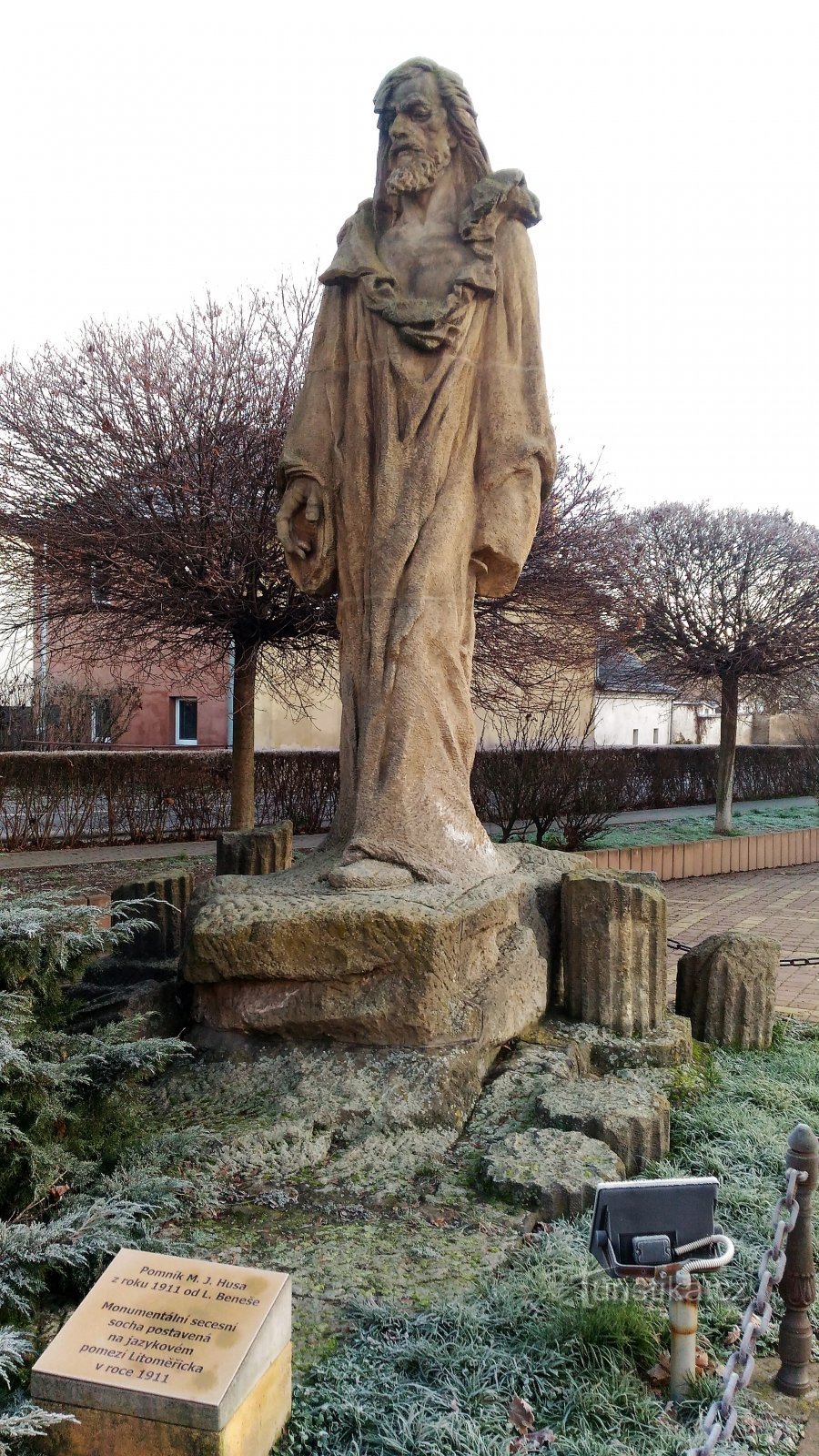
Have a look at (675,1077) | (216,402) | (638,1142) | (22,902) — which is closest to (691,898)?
(216,402)

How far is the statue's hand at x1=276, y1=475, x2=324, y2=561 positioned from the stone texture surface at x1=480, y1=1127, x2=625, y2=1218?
7.61 feet

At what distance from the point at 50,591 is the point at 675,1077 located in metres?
7.61

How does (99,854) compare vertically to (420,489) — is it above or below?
below

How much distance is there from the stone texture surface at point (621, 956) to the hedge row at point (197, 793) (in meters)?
8.18

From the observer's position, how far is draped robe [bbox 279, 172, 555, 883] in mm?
3842

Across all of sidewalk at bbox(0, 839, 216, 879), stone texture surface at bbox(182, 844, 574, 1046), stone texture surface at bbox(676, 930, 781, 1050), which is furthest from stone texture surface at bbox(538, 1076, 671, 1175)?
sidewalk at bbox(0, 839, 216, 879)

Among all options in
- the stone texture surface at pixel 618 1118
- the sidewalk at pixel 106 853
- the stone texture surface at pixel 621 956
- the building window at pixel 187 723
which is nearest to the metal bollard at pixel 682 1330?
the stone texture surface at pixel 618 1118

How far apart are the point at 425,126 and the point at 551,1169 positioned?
370cm

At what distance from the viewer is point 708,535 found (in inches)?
554

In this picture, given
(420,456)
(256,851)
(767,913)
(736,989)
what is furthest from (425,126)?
Result: (767,913)

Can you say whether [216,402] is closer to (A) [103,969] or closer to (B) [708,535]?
(A) [103,969]

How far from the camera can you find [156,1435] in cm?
176

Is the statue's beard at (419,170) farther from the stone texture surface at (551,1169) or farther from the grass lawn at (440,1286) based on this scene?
the stone texture surface at (551,1169)

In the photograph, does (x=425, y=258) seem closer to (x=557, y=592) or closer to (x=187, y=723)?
(x=557, y=592)
